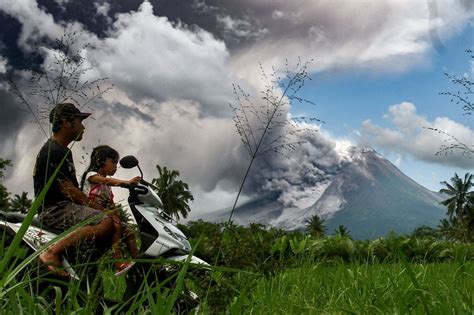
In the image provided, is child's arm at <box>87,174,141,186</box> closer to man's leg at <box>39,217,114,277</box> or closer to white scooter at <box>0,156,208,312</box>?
white scooter at <box>0,156,208,312</box>

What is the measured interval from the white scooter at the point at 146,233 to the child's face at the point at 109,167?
22.3 inches

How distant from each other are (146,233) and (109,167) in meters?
0.98

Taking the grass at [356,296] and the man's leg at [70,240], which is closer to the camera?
the grass at [356,296]

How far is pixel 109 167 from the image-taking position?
4.82 metres

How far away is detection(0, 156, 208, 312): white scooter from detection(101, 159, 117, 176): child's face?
0.57m

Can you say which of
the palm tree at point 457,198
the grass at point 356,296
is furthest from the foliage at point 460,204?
the grass at point 356,296

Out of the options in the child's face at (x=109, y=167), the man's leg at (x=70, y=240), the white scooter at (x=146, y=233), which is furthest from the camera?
the child's face at (x=109, y=167)

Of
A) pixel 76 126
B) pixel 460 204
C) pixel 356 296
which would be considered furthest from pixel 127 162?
pixel 460 204

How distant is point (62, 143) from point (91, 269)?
910mm

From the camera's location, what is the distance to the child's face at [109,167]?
4775mm

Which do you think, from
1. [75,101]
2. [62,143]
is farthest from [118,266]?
[75,101]

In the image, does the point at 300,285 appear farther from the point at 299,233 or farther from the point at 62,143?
the point at 299,233

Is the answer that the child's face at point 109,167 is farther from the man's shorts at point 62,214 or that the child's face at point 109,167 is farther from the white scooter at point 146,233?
the man's shorts at point 62,214

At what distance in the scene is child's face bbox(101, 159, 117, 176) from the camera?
478 cm
